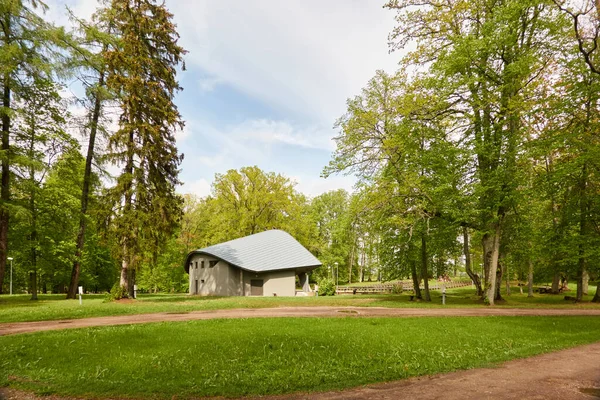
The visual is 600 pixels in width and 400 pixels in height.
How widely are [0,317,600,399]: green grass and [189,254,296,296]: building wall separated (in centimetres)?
2243

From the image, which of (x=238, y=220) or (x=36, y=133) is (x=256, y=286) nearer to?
(x=238, y=220)

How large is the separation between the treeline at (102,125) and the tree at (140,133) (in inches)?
2.4

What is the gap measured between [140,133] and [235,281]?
1742cm

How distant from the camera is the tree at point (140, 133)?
67.5 feet

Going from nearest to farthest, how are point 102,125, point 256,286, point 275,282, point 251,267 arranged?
1. point 102,125
2. point 251,267
3. point 256,286
4. point 275,282

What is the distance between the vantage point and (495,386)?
542 cm

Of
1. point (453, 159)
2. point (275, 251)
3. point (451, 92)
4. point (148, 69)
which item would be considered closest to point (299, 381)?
point (453, 159)

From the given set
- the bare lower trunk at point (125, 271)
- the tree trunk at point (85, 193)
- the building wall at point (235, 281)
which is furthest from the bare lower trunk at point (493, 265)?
the tree trunk at point (85, 193)

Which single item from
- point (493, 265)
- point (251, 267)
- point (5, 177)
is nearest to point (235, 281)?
point (251, 267)

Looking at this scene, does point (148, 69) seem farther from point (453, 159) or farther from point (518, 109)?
point (518, 109)

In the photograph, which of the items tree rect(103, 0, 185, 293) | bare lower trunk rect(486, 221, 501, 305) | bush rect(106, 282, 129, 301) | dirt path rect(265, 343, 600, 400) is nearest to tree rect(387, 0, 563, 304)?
bare lower trunk rect(486, 221, 501, 305)

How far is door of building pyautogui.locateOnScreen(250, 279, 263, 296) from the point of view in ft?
111

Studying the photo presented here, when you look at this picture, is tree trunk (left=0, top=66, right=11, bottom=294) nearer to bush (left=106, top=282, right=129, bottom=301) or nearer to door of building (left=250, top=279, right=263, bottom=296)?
bush (left=106, top=282, right=129, bottom=301)

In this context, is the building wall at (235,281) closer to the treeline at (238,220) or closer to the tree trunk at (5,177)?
the treeline at (238,220)
